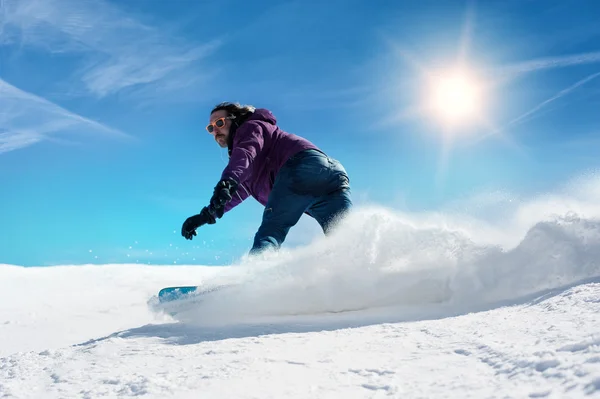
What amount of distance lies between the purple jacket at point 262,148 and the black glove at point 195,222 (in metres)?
0.41

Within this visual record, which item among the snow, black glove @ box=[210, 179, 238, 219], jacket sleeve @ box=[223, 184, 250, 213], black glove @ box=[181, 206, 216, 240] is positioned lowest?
the snow

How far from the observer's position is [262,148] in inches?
156

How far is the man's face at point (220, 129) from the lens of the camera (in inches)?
164

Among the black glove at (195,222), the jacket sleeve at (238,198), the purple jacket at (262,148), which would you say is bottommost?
the black glove at (195,222)

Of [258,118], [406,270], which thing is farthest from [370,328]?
[258,118]

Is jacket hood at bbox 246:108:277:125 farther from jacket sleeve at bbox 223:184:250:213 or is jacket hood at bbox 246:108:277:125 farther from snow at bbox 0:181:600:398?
snow at bbox 0:181:600:398

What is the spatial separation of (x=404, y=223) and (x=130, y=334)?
6.75 ft

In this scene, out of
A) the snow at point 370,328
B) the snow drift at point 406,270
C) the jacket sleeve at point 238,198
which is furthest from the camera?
the jacket sleeve at point 238,198

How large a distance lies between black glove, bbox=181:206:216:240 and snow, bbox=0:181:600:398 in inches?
14.5

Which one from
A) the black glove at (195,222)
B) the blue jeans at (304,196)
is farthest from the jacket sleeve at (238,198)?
the black glove at (195,222)

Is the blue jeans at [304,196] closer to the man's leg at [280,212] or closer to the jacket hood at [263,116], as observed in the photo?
the man's leg at [280,212]

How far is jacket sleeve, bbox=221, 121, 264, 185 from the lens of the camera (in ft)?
11.3

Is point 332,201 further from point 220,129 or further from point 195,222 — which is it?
point 195,222

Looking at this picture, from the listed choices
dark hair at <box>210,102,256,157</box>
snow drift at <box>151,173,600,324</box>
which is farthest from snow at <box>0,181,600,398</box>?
dark hair at <box>210,102,256,157</box>
